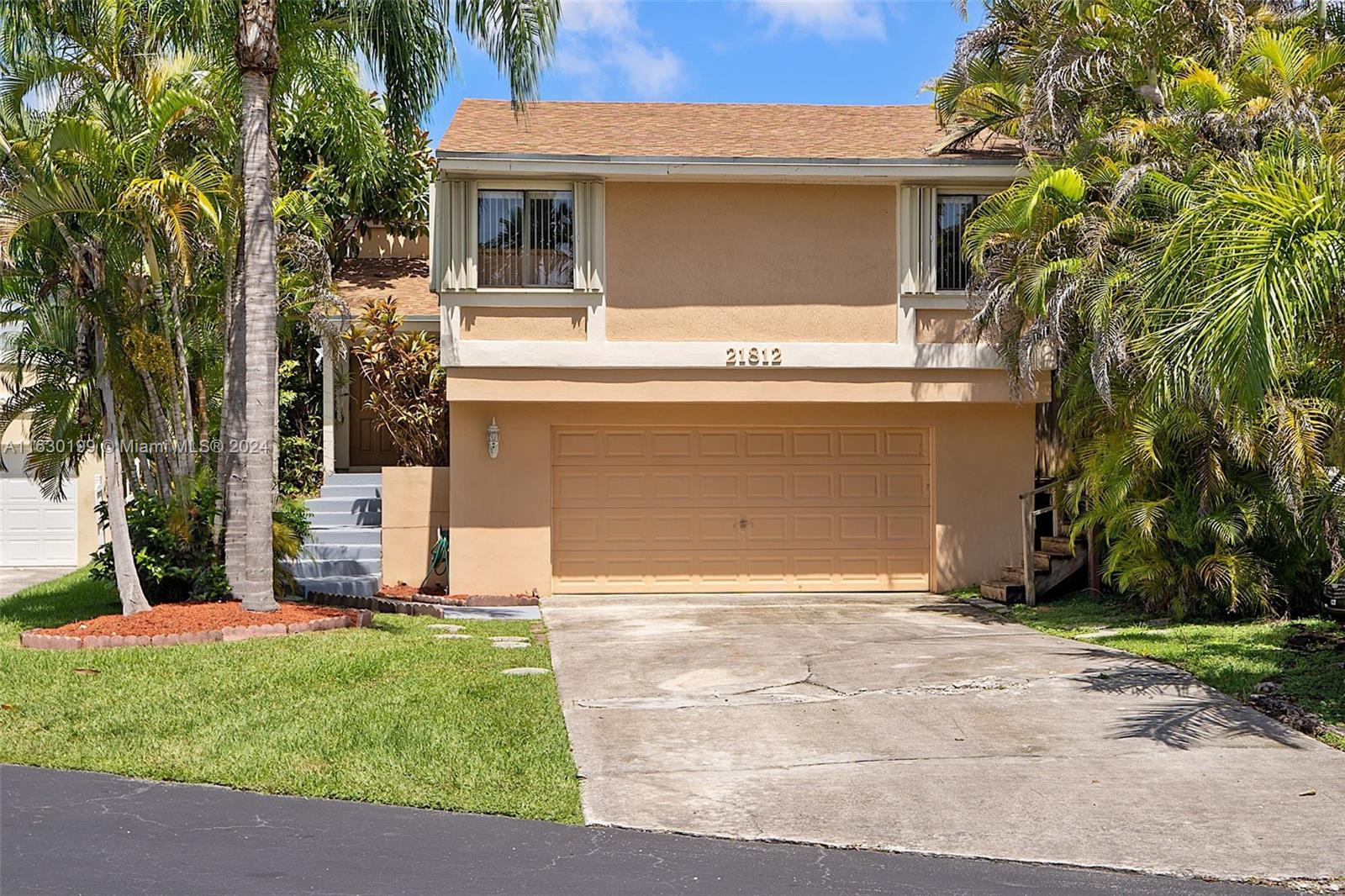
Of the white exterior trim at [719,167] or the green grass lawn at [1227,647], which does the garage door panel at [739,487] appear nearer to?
the green grass lawn at [1227,647]

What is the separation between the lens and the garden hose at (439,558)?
17.0m

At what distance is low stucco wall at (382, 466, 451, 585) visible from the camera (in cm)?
1709

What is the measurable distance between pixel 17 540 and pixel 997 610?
15.5 metres

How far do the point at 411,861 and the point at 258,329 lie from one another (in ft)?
25.2

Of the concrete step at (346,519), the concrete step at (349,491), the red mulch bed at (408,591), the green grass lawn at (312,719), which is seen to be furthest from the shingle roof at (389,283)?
the green grass lawn at (312,719)

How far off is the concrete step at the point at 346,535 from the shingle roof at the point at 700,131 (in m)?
5.13

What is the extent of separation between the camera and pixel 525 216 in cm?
1614

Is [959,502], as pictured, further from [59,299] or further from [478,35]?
[59,299]

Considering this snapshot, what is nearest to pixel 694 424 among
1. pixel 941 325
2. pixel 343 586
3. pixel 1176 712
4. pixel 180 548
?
pixel 941 325

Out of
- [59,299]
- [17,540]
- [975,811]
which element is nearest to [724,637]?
[975,811]

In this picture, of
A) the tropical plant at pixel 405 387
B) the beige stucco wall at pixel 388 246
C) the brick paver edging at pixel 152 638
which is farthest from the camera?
the beige stucco wall at pixel 388 246

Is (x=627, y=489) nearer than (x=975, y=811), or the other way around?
(x=975, y=811)

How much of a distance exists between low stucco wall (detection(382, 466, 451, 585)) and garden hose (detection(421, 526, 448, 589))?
0.05 meters

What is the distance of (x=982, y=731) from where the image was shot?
867 cm
